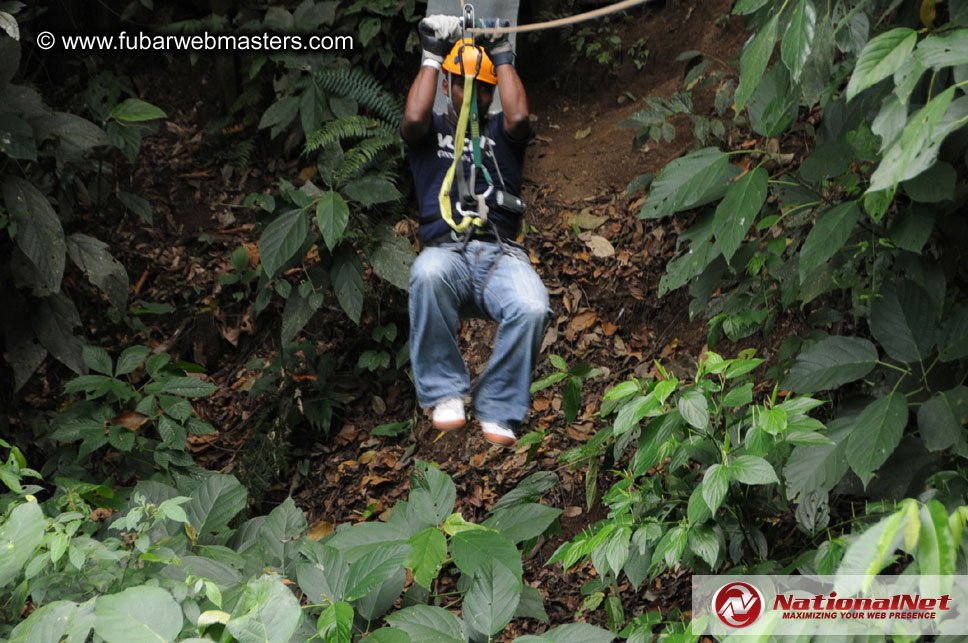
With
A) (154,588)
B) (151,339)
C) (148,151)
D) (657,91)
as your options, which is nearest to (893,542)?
(154,588)

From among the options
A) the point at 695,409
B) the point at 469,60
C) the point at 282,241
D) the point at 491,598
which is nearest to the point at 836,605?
the point at 695,409

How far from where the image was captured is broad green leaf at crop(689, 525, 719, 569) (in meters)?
2.40

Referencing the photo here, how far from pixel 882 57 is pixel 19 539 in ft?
7.17

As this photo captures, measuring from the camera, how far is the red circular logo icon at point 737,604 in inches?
87.9

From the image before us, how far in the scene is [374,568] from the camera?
7.14 feet

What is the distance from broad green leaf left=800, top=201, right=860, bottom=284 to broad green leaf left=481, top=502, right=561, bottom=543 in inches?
45.3

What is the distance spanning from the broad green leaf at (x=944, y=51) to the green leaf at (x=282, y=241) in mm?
2699

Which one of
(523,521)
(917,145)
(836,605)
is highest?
(917,145)

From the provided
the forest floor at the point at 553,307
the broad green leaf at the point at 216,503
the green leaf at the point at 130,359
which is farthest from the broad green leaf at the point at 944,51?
the green leaf at the point at 130,359

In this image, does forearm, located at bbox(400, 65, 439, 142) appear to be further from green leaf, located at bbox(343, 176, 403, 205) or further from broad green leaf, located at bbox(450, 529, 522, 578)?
broad green leaf, located at bbox(450, 529, 522, 578)

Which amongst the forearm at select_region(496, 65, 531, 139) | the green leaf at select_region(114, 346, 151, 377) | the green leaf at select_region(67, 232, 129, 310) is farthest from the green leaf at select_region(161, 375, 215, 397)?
the forearm at select_region(496, 65, 531, 139)

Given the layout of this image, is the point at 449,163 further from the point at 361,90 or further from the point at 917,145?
the point at 361,90

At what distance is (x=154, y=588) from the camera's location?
1.64 metres

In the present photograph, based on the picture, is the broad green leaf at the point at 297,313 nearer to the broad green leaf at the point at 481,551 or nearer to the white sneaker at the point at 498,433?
the white sneaker at the point at 498,433
